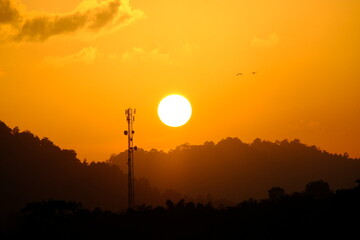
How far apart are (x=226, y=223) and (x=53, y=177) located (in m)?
124

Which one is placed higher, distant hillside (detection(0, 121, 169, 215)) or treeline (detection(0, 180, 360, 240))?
distant hillside (detection(0, 121, 169, 215))

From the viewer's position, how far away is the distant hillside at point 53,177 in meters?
172

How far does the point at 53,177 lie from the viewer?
18475 centimetres

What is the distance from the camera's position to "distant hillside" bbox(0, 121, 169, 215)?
172500 mm

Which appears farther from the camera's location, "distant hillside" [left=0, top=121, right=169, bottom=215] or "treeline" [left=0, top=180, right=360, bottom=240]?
"distant hillside" [left=0, top=121, right=169, bottom=215]

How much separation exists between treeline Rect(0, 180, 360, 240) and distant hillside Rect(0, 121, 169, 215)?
94731mm

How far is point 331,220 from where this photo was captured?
2285 inches

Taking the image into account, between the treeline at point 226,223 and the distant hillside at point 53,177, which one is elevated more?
the distant hillside at point 53,177

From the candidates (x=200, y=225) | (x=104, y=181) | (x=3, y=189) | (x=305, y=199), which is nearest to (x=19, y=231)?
(x=200, y=225)

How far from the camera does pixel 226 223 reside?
6606cm

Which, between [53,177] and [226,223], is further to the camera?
[53,177]

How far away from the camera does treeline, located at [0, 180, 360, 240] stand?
190 ft

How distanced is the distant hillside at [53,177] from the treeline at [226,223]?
311 ft

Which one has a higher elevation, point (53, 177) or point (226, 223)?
point (53, 177)
